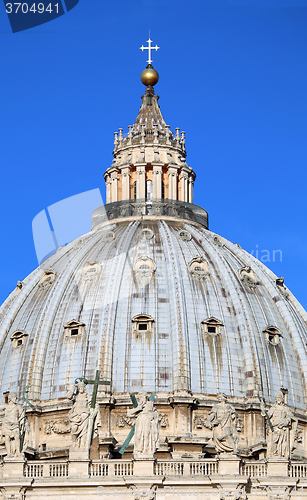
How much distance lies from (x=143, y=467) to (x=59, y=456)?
57.9 feet

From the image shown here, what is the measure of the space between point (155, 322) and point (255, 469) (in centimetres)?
2379

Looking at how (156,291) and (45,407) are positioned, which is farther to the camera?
(156,291)

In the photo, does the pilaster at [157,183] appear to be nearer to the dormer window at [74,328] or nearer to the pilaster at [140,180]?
the pilaster at [140,180]

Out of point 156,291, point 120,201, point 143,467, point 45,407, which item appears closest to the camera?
point 143,467

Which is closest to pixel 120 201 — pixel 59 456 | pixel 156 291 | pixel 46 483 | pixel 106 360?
pixel 156 291

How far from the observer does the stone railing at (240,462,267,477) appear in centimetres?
4781

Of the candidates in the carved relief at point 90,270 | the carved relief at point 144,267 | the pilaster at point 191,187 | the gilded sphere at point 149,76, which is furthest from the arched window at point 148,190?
the gilded sphere at point 149,76

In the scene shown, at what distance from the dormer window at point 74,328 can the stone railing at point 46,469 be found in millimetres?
23197

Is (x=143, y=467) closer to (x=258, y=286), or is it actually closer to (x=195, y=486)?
(x=195, y=486)

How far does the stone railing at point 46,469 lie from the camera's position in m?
48.0

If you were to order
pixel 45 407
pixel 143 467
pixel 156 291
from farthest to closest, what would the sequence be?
pixel 156 291
pixel 45 407
pixel 143 467

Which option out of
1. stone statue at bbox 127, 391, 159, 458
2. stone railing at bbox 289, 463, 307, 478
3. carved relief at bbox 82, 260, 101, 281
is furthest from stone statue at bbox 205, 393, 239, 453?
carved relief at bbox 82, 260, 101, 281

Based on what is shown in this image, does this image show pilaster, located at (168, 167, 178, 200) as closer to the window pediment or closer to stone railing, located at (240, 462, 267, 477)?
the window pediment

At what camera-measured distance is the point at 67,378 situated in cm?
6969
